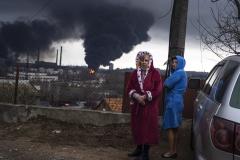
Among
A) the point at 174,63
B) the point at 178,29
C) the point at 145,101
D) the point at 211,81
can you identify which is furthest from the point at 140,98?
the point at 178,29

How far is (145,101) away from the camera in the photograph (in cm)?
729

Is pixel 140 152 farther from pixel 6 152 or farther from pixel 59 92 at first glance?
pixel 59 92

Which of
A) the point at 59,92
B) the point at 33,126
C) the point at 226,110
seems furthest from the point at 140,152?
the point at 59,92

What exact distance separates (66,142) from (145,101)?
238cm

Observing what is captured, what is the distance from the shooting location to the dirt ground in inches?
316

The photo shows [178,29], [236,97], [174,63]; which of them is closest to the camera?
[236,97]

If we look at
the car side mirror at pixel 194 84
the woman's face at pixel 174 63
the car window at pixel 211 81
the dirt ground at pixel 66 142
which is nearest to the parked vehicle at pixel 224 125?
the car window at pixel 211 81

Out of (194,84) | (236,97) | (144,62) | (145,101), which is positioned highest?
(144,62)

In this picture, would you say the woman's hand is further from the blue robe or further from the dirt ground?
the dirt ground

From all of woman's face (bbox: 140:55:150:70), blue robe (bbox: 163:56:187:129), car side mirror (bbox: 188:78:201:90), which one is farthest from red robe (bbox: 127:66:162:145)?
car side mirror (bbox: 188:78:201:90)

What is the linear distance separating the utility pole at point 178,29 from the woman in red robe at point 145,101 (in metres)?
2.15

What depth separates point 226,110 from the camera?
4.36 m

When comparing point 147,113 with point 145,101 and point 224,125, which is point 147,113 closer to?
point 145,101

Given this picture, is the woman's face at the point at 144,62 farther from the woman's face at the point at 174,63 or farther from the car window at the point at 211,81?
the car window at the point at 211,81
